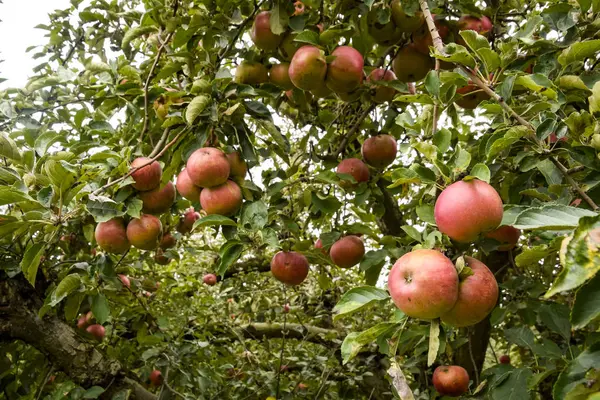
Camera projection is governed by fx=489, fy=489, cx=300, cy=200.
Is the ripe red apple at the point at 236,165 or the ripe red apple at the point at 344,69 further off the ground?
the ripe red apple at the point at 344,69

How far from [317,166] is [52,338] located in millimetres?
1541

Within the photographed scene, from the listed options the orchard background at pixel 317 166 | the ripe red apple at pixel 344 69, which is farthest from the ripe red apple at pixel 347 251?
the ripe red apple at pixel 344 69

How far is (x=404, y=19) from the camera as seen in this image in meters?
1.63

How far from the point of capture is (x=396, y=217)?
2.65 metres

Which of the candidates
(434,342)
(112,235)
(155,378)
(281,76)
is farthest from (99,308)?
(434,342)

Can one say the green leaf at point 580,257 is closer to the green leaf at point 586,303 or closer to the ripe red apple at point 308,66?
the green leaf at point 586,303

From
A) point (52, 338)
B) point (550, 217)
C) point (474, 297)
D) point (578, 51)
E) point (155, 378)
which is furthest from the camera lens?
point (155, 378)

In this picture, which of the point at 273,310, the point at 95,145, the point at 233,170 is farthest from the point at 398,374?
the point at 273,310

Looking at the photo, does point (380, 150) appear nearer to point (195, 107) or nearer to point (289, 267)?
point (289, 267)

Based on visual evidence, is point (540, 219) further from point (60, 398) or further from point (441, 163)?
point (60, 398)

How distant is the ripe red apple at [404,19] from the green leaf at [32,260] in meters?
1.32

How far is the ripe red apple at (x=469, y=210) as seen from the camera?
910 millimetres

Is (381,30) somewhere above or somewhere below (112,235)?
above

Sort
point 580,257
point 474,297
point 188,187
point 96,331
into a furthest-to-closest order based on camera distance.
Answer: point 96,331
point 188,187
point 474,297
point 580,257
